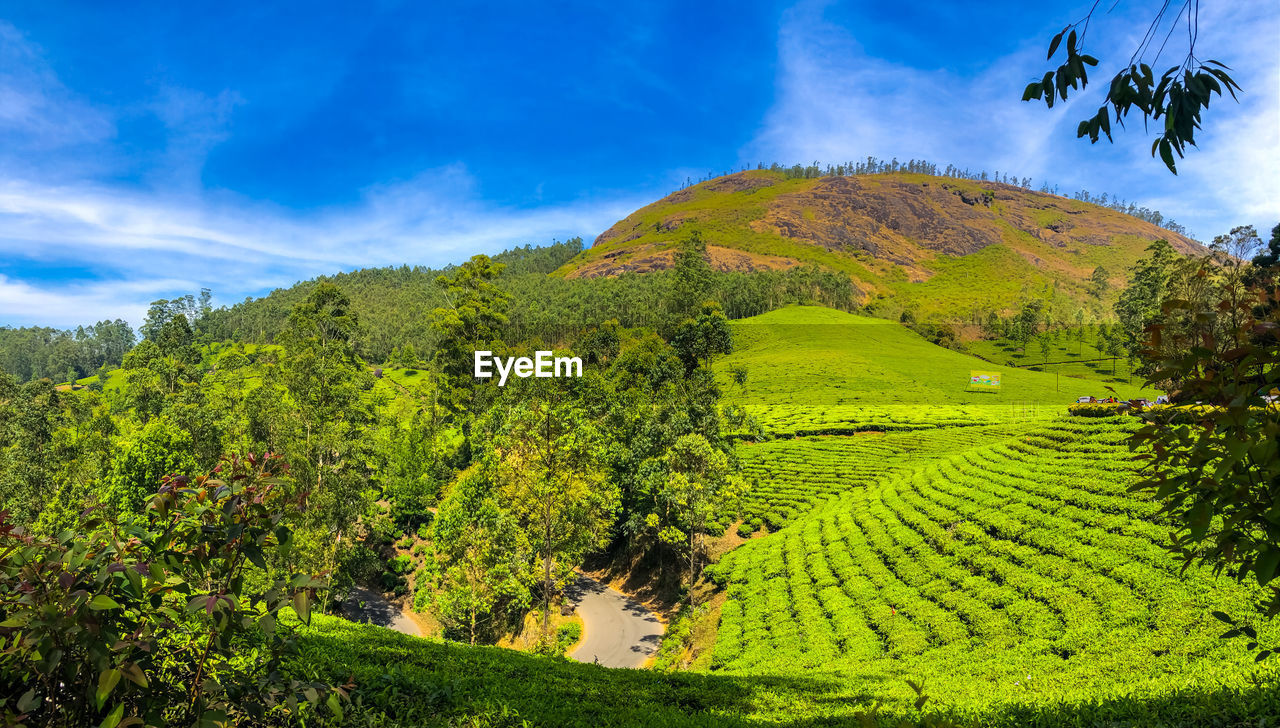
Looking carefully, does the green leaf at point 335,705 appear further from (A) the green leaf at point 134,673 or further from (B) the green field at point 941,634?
(B) the green field at point 941,634

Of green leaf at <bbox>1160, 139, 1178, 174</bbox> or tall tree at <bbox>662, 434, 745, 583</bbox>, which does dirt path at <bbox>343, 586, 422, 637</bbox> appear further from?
green leaf at <bbox>1160, 139, 1178, 174</bbox>

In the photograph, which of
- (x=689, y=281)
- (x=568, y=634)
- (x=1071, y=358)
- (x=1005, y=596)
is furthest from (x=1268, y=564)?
(x=1071, y=358)

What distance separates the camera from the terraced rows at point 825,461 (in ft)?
105

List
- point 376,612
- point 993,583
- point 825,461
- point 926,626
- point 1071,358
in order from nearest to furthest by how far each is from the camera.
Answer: point 926,626, point 993,583, point 376,612, point 825,461, point 1071,358

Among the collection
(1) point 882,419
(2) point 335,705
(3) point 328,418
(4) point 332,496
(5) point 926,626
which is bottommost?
(5) point 926,626

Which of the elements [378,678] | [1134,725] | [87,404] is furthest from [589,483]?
[87,404]

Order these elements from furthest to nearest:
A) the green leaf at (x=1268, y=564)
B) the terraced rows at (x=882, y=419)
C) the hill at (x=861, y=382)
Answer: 1. the hill at (x=861, y=382)
2. the terraced rows at (x=882, y=419)
3. the green leaf at (x=1268, y=564)

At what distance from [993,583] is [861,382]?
70.1m

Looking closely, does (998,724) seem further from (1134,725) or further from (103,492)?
(103,492)

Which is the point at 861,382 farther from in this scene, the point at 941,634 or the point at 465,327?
the point at 941,634

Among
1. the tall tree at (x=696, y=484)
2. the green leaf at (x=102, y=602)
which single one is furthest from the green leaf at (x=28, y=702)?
the tall tree at (x=696, y=484)

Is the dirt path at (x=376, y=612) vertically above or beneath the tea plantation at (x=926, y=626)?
beneath

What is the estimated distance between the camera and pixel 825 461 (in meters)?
37.9

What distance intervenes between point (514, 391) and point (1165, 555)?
1376 inches
